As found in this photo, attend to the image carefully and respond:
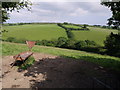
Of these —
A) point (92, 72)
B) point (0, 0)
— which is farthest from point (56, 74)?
point (0, 0)

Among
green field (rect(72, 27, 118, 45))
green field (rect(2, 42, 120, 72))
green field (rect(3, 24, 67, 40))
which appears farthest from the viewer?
green field (rect(3, 24, 67, 40))

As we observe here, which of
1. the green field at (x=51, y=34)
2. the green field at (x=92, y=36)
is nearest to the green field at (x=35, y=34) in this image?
the green field at (x=51, y=34)

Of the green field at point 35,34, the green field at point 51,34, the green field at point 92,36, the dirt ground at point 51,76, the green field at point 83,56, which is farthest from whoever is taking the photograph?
the green field at point 35,34

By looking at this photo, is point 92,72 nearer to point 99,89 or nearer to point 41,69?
point 99,89

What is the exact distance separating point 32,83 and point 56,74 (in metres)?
2.13

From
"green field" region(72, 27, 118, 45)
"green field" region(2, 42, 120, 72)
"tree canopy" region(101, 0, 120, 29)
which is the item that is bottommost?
"green field" region(2, 42, 120, 72)

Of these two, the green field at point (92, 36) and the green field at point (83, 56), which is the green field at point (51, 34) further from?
the green field at point (83, 56)

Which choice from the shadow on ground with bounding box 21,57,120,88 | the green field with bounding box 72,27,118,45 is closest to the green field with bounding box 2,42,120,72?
the shadow on ground with bounding box 21,57,120,88

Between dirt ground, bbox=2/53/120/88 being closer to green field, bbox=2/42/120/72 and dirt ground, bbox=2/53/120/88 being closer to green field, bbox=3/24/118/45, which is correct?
green field, bbox=2/42/120/72

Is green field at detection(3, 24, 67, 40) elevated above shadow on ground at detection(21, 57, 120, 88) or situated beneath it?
elevated above

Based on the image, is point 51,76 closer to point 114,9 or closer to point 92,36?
point 114,9

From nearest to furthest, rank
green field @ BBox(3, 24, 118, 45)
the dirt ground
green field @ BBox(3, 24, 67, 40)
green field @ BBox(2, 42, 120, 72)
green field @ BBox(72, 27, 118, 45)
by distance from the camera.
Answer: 1. the dirt ground
2. green field @ BBox(2, 42, 120, 72)
3. green field @ BBox(72, 27, 118, 45)
4. green field @ BBox(3, 24, 118, 45)
5. green field @ BBox(3, 24, 67, 40)

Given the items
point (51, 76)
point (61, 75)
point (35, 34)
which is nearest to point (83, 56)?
point (61, 75)

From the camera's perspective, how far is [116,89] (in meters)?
6.66
